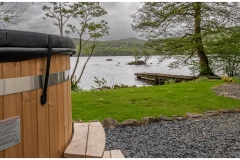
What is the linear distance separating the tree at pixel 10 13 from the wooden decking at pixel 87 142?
19.9 feet

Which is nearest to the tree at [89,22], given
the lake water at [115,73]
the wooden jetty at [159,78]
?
the lake water at [115,73]

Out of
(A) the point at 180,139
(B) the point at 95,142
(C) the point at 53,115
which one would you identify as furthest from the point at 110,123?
(C) the point at 53,115

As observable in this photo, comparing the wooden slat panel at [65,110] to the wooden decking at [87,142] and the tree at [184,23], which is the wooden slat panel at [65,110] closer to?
the wooden decking at [87,142]

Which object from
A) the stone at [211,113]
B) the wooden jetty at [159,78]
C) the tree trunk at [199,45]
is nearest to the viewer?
the stone at [211,113]

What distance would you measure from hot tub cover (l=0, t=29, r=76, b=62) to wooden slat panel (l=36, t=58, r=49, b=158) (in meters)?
0.07

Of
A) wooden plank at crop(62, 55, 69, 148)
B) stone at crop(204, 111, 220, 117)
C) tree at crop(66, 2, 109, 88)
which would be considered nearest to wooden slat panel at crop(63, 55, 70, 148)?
wooden plank at crop(62, 55, 69, 148)

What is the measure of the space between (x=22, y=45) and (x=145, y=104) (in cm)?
484

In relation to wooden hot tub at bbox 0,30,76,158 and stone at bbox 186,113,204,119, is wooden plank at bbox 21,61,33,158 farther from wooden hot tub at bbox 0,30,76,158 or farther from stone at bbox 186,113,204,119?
stone at bbox 186,113,204,119

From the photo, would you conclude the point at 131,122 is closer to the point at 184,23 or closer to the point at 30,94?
the point at 30,94

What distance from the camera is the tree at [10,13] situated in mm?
7406

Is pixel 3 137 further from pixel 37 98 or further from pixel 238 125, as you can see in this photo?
pixel 238 125

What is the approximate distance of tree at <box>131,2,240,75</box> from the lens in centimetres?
1321

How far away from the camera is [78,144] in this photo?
1.93 meters

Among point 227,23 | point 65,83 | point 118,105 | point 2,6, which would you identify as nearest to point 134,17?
point 227,23
